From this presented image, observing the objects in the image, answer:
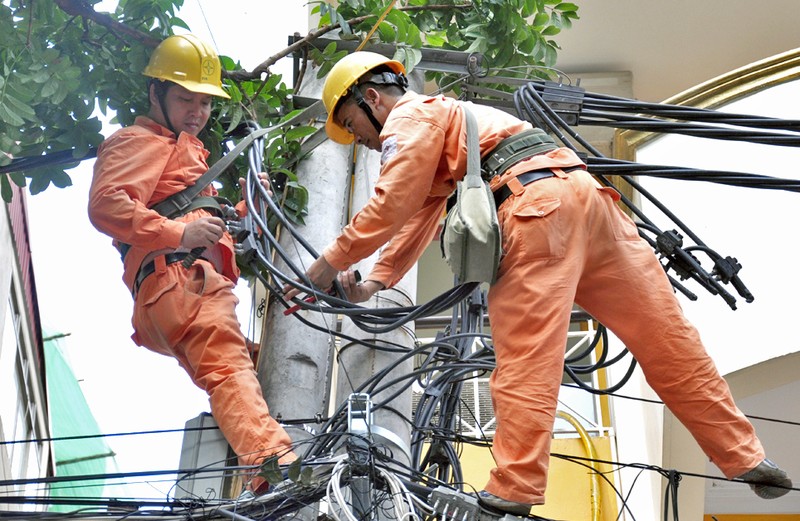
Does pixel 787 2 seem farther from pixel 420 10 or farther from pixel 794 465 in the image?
pixel 420 10

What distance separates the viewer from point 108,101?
7.66 meters

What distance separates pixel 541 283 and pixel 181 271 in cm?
239

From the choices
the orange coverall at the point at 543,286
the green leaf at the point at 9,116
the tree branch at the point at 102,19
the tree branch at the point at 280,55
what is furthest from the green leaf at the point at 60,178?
the orange coverall at the point at 543,286

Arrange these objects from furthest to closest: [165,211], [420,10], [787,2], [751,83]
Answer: [787,2] → [751,83] → [420,10] → [165,211]

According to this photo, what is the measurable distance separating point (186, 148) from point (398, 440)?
98.0 inches

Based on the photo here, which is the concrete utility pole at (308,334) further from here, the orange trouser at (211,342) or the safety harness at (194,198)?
the safety harness at (194,198)

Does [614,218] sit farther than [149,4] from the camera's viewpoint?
No

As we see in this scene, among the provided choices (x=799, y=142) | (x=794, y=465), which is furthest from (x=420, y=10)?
(x=794, y=465)

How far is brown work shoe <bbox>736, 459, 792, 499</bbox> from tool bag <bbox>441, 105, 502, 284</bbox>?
1.40 meters

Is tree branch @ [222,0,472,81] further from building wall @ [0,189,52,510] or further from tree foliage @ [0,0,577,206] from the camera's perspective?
building wall @ [0,189,52,510]

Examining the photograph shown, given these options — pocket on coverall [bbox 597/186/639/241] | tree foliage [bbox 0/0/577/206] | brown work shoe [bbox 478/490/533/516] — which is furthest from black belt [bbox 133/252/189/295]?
brown work shoe [bbox 478/490/533/516]

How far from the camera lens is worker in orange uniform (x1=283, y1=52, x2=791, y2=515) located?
5062 mm

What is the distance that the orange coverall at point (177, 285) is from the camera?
633 centimetres

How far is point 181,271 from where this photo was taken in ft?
22.5
